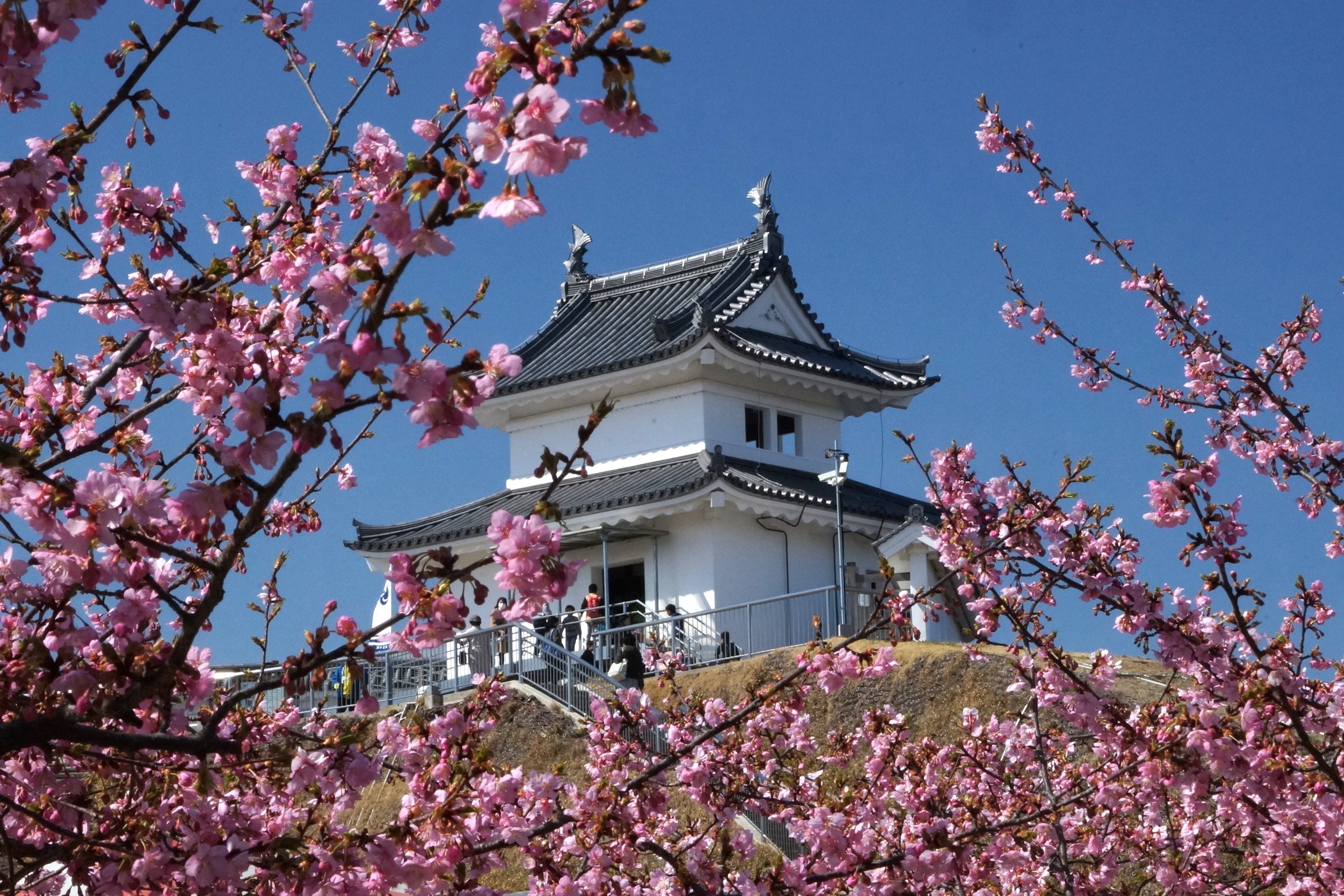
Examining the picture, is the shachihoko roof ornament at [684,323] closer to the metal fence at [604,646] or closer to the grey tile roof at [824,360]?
the grey tile roof at [824,360]

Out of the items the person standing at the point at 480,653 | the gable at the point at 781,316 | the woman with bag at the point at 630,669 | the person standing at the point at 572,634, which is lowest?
the woman with bag at the point at 630,669

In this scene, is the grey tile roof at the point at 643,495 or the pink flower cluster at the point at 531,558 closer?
the pink flower cluster at the point at 531,558

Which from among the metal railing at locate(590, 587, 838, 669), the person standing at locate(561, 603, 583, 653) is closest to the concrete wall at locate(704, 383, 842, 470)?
the metal railing at locate(590, 587, 838, 669)

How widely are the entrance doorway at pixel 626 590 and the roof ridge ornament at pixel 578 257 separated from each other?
901 cm

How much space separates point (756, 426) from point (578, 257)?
806 cm

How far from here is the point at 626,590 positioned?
88.2 feet

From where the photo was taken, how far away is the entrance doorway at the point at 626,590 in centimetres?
2623

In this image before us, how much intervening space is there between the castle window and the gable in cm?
184

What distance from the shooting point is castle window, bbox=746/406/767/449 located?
93.1 feet

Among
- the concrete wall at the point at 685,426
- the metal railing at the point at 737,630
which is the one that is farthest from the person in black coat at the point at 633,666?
the concrete wall at the point at 685,426

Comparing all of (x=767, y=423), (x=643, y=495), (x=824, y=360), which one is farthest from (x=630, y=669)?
(x=824, y=360)

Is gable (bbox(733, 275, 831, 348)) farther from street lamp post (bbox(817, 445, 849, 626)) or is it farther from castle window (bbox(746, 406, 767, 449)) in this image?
street lamp post (bbox(817, 445, 849, 626))

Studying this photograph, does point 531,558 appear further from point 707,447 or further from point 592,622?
point 707,447

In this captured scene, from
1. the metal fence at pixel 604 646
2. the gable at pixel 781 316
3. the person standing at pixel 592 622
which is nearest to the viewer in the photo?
the metal fence at pixel 604 646
